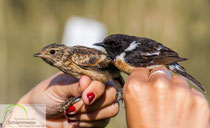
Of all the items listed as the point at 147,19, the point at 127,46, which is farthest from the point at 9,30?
the point at 127,46

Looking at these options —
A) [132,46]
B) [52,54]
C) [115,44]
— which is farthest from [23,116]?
[132,46]

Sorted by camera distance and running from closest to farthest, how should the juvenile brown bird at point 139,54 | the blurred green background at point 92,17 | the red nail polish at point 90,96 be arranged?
1. the juvenile brown bird at point 139,54
2. the red nail polish at point 90,96
3. the blurred green background at point 92,17

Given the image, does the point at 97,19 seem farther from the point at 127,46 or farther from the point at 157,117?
the point at 157,117

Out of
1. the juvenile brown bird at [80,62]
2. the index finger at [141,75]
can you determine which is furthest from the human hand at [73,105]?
the index finger at [141,75]

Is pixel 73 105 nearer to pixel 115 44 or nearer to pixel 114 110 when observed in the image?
pixel 114 110

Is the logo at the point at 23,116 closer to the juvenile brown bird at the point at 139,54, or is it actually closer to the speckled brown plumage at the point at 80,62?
the speckled brown plumage at the point at 80,62

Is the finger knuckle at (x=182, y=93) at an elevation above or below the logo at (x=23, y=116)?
above
